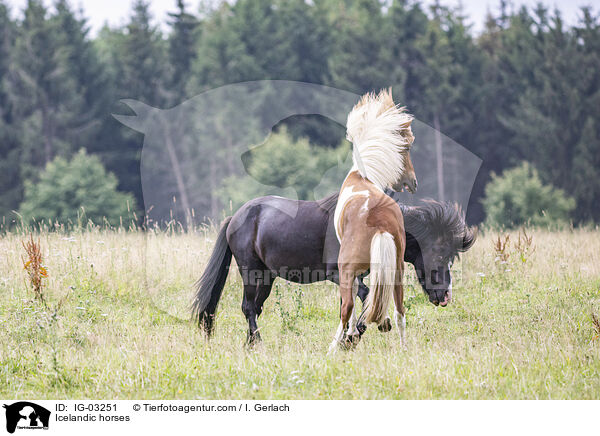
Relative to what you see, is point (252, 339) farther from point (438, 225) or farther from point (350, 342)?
point (438, 225)

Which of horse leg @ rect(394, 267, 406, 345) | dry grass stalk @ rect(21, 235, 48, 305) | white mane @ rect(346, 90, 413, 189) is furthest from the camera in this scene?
dry grass stalk @ rect(21, 235, 48, 305)

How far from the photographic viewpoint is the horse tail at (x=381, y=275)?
4930mm

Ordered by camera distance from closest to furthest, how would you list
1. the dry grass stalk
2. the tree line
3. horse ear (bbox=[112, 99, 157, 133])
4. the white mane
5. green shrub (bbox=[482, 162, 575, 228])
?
the white mane → horse ear (bbox=[112, 99, 157, 133]) → the dry grass stalk → green shrub (bbox=[482, 162, 575, 228]) → the tree line

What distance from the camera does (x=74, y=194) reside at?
28.0 meters

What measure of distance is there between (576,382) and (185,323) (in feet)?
14.3

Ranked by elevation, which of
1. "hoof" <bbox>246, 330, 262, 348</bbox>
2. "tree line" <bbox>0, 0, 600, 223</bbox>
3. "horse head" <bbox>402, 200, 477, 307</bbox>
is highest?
"tree line" <bbox>0, 0, 600, 223</bbox>

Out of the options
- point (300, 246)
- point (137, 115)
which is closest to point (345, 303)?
point (300, 246)

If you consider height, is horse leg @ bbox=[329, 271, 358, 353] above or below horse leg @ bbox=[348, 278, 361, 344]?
above

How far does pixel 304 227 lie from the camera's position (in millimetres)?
6234

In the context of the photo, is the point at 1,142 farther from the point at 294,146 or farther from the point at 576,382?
the point at 576,382

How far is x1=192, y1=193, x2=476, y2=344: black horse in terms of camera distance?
6.21m

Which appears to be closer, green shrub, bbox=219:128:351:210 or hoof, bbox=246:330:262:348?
hoof, bbox=246:330:262:348

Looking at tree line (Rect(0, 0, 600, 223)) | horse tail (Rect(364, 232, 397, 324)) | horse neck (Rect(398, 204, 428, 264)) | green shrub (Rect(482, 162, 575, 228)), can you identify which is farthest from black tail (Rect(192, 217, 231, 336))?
tree line (Rect(0, 0, 600, 223))
